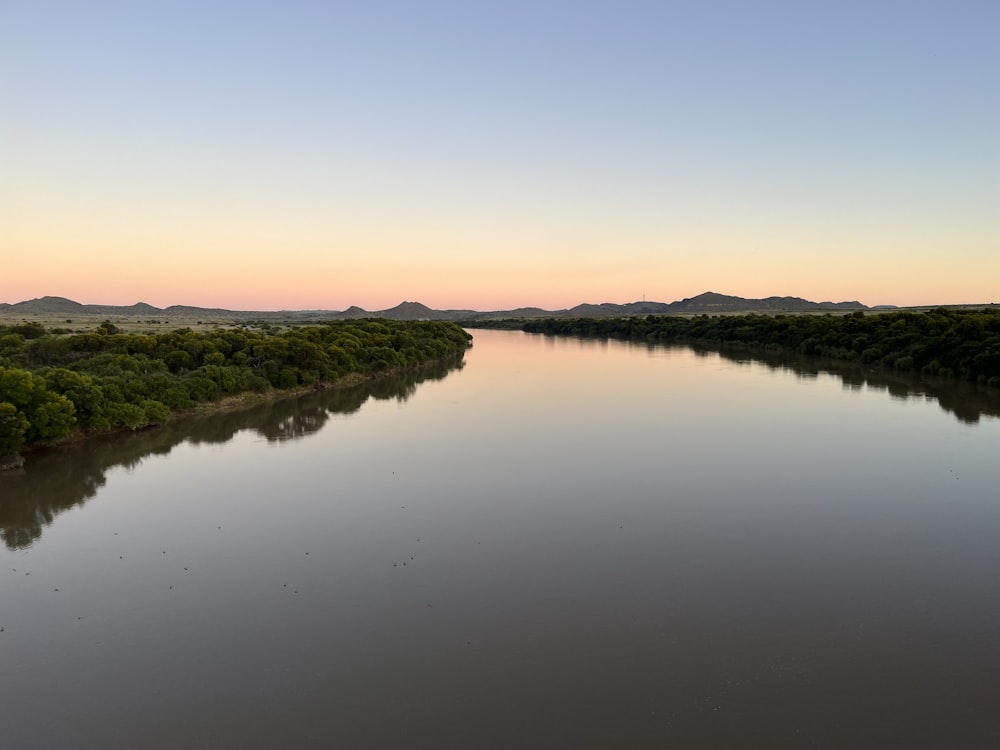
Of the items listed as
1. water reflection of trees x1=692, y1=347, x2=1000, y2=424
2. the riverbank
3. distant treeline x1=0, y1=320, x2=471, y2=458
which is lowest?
water reflection of trees x1=692, y1=347, x2=1000, y2=424

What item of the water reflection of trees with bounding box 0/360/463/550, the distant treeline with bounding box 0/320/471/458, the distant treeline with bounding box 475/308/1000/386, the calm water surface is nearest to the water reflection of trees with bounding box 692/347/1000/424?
the distant treeline with bounding box 475/308/1000/386

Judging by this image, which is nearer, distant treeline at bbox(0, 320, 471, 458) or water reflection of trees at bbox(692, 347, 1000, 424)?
distant treeline at bbox(0, 320, 471, 458)

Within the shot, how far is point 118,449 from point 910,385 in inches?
1735

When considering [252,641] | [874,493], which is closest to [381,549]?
[252,641]

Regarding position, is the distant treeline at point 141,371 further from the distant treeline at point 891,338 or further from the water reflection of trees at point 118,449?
the distant treeline at point 891,338

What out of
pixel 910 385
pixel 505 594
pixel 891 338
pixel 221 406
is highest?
pixel 891 338

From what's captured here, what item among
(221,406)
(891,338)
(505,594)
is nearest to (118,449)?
(221,406)

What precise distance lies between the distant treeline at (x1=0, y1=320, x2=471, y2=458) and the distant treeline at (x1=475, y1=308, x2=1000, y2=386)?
3977cm

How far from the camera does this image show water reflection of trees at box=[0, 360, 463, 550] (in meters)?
18.2

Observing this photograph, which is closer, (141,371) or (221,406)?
(141,371)

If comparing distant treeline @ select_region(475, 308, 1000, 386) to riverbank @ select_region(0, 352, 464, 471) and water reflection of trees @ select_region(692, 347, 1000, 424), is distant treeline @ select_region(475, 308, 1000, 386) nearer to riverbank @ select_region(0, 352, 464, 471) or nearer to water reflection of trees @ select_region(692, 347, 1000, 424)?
water reflection of trees @ select_region(692, 347, 1000, 424)

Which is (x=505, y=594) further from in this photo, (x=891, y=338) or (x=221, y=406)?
(x=891, y=338)

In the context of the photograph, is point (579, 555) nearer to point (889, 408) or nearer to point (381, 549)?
point (381, 549)

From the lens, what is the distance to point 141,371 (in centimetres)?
3288
